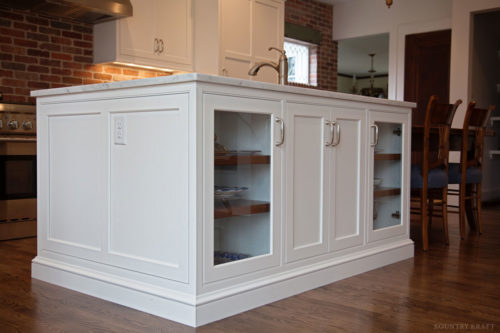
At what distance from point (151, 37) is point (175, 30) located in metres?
0.31

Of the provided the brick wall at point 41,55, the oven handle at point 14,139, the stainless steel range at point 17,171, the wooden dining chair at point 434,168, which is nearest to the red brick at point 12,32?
the brick wall at point 41,55

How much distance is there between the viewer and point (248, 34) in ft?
19.7

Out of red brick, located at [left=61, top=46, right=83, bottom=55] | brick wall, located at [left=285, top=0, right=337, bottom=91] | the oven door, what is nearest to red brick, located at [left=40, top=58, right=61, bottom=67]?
red brick, located at [left=61, top=46, right=83, bottom=55]

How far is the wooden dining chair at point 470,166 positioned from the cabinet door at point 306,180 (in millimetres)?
1930

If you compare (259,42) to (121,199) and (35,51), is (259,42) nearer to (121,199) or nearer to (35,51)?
(35,51)

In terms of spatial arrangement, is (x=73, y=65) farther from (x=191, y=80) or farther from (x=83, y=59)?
(x=191, y=80)

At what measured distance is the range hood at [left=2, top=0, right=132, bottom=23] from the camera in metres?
4.16

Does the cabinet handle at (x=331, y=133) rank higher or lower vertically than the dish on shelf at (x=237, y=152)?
higher

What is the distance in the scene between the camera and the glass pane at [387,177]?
10.9ft

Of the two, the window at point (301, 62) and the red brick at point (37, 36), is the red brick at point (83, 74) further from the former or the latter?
the window at point (301, 62)

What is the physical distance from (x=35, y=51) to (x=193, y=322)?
3.17m

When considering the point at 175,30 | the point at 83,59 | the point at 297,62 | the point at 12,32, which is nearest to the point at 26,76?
the point at 12,32

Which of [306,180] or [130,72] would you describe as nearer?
[306,180]

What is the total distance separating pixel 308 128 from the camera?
2727 millimetres
